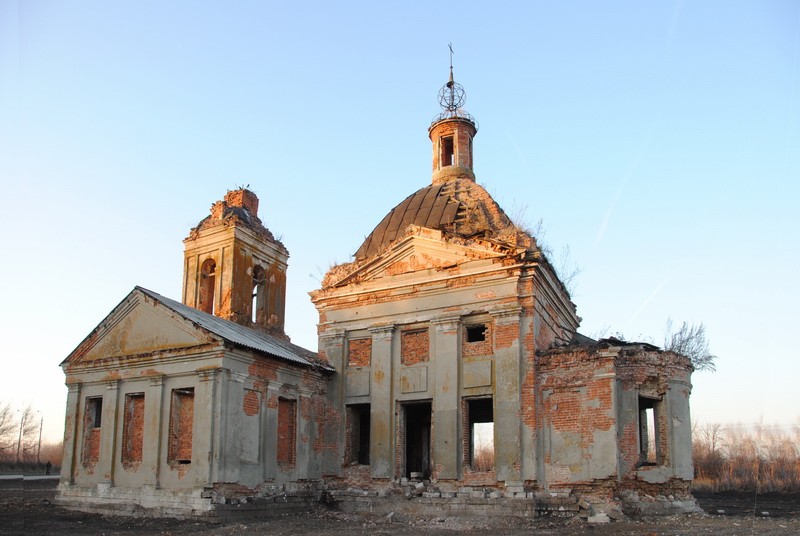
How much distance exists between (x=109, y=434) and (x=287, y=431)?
13.4 feet

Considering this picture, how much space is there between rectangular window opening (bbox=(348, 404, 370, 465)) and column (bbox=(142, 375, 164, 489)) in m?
4.55

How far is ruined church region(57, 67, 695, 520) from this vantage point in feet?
48.0

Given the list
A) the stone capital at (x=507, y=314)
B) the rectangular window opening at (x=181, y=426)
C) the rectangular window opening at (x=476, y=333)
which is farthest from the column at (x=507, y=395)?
the rectangular window opening at (x=181, y=426)

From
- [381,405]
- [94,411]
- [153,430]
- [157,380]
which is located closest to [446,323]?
[381,405]

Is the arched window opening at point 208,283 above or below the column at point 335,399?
above

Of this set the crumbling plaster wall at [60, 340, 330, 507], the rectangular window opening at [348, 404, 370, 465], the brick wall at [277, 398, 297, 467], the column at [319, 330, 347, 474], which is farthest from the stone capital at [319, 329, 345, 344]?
the brick wall at [277, 398, 297, 467]

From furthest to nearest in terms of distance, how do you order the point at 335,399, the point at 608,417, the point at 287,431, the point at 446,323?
the point at 335,399
the point at 287,431
the point at 446,323
the point at 608,417

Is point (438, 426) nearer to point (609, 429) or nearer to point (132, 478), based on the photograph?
point (609, 429)

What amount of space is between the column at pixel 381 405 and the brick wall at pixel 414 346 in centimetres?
32

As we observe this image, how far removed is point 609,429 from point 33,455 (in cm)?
6909

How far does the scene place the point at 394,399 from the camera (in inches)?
661

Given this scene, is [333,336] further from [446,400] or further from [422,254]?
Result: [446,400]

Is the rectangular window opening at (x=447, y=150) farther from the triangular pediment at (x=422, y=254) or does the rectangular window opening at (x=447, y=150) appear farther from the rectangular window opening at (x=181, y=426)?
the rectangular window opening at (x=181, y=426)

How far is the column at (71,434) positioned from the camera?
16.6 meters
